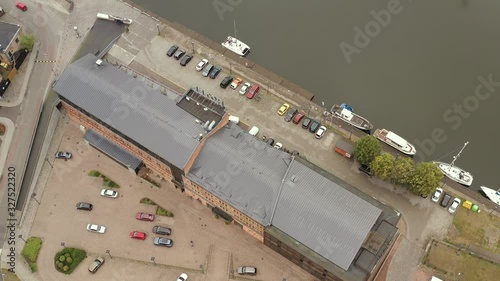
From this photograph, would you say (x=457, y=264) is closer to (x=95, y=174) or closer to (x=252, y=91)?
(x=252, y=91)

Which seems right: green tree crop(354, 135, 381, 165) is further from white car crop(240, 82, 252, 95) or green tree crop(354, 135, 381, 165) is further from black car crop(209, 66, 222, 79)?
black car crop(209, 66, 222, 79)

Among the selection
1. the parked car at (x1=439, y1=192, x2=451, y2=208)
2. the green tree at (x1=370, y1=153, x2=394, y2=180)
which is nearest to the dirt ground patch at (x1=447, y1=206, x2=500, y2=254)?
the parked car at (x1=439, y1=192, x2=451, y2=208)

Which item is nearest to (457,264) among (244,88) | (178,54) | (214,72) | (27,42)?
(244,88)

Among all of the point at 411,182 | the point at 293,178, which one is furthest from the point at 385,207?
the point at 293,178

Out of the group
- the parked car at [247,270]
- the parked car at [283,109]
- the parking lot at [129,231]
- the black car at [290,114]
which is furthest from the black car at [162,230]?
the parked car at [283,109]

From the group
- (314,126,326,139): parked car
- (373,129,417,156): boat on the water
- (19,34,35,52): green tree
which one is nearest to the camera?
(373,129,417,156): boat on the water
